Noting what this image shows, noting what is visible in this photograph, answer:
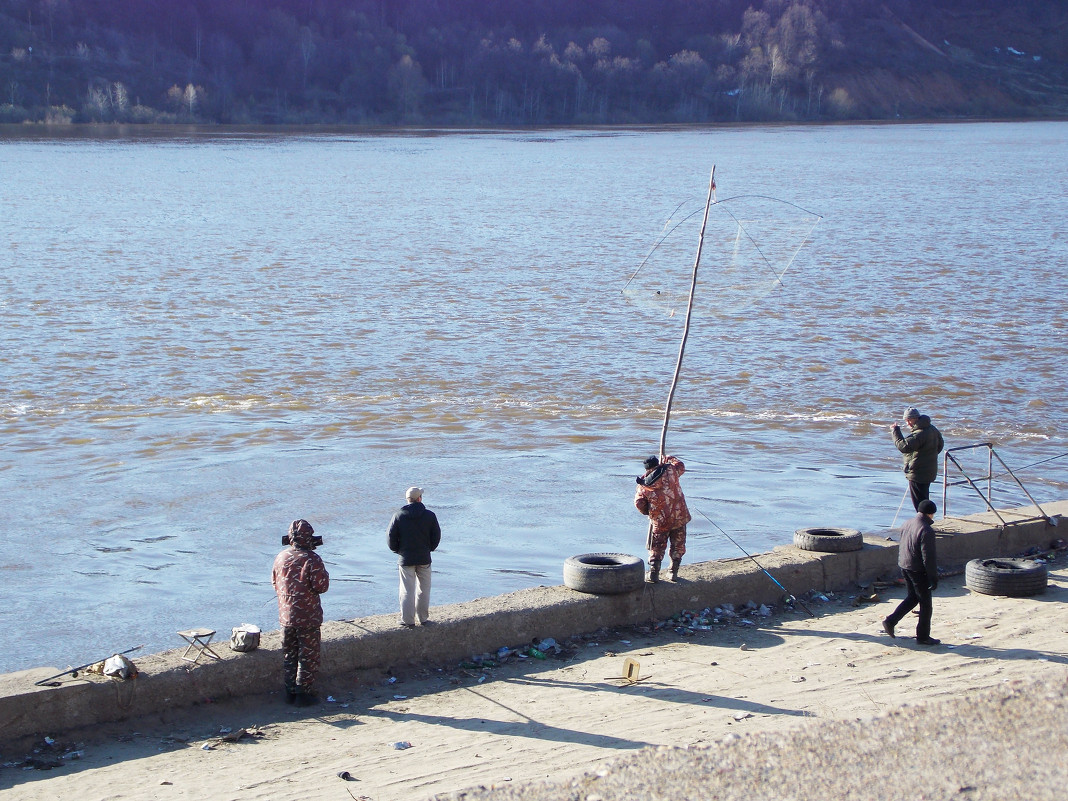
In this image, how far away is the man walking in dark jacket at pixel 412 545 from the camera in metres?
9.91

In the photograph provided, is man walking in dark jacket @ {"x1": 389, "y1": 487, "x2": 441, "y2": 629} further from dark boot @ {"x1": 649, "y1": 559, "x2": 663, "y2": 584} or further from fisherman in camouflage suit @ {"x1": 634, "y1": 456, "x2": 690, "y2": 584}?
dark boot @ {"x1": 649, "y1": 559, "x2": 663, "y2": 584}

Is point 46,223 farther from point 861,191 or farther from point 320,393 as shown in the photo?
point 861,191

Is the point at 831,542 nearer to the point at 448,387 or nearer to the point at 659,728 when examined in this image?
the point at 659,728

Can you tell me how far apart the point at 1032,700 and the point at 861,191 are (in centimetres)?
6181

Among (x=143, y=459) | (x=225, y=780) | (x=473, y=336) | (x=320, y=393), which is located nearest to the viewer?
(x=225, y=780)

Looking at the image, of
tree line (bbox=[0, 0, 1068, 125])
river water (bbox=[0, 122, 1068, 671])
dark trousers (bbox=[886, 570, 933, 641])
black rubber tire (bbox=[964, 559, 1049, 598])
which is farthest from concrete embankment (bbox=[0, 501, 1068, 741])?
tree line (bbox=[0, 0, 1068, 125])

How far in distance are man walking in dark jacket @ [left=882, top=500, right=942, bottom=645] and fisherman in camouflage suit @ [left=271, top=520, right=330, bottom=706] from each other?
460cm

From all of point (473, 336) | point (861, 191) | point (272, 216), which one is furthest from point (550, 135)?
point (473, 336)

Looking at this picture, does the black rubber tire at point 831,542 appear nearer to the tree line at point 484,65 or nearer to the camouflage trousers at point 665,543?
the camouflage trousers at point 665,543

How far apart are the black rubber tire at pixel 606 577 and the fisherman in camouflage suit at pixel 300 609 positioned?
2621mm

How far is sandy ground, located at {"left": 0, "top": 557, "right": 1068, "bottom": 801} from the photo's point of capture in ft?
23.9

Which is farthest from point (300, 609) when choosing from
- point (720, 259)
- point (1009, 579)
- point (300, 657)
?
point (720, 259)

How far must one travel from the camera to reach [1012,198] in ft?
208

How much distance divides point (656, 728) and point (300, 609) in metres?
2.70
